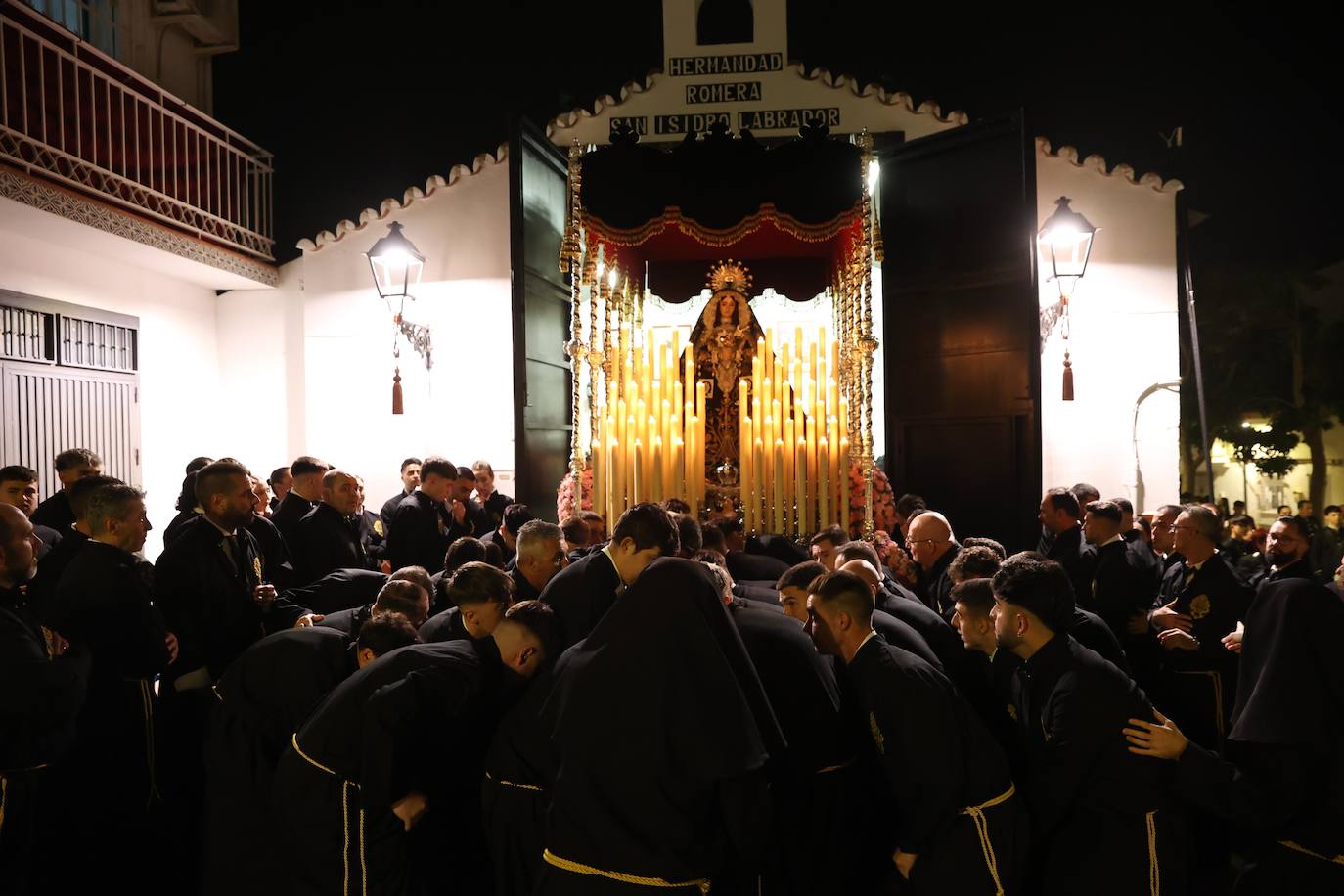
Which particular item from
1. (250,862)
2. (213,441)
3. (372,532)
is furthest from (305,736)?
(213,441)

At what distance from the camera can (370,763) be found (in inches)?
115

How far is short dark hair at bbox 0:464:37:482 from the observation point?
16.4 feet

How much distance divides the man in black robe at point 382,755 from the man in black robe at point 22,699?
85 centimetres

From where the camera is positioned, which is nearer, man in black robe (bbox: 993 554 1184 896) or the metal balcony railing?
man in black robe (bbox: 993 554 1184 896)

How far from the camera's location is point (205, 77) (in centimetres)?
1060

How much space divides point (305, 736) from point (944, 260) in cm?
626

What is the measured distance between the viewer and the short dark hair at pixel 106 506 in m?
3.98

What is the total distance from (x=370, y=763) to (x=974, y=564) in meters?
2.48

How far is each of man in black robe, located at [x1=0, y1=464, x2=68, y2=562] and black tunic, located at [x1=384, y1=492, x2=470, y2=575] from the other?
1.84m

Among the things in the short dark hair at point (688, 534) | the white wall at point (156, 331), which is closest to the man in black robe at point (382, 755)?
the short dark hair at point (688, 534)

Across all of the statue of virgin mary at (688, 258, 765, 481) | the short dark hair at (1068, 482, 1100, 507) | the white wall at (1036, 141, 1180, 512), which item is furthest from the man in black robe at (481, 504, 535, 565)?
the white wall at (1036, 141, 1180, 512)

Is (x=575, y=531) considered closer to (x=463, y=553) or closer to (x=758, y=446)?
(x=463, y=553)

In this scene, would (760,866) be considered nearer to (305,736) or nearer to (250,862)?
(305,736)

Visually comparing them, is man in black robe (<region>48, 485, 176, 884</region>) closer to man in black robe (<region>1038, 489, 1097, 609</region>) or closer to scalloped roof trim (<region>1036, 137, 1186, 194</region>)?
man in black robe (<region>1038, 489, 1097, 609</region>)
